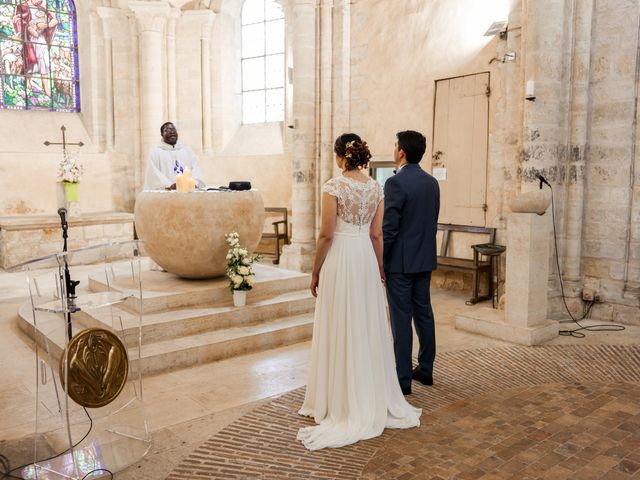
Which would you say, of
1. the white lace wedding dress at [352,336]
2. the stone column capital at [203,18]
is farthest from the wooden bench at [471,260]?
the stone column capital at [203,18]

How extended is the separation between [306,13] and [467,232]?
4.33m

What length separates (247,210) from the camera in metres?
5.98

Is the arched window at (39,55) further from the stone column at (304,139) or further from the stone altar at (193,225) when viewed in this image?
the stone altar at (193,225)

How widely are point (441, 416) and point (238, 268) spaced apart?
2.51 metres

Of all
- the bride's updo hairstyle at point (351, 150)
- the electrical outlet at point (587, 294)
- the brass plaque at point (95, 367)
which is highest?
the bride's updo hairstyle at point (351, 150)

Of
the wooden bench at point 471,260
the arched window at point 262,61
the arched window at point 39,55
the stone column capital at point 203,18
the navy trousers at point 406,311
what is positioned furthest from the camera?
the stone column capital at point 203,18

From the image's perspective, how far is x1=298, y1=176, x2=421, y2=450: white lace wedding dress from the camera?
11.6ft

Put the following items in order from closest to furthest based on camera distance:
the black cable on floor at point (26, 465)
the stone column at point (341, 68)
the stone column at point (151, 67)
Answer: the black cable on floor at point (26, 465) < the stone column at point (341, 68) < the stone column at point (151, 67)

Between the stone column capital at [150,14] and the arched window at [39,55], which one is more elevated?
the stone column capital at [150,14]

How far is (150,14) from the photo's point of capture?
11.7 metres

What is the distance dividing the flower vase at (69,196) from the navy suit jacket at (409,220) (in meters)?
7.90

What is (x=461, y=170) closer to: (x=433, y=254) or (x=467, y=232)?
(x=467, y=232)

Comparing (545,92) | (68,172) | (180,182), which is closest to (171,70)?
(68,172)

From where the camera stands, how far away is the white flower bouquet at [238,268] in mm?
5574
